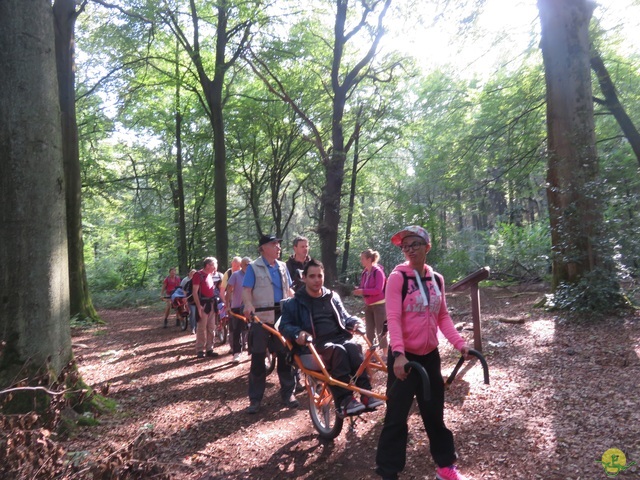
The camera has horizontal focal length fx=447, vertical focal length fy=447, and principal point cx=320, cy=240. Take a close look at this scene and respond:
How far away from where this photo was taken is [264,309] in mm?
5988

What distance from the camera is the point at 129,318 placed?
1795 cm

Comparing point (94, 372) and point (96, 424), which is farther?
point (94, 372)

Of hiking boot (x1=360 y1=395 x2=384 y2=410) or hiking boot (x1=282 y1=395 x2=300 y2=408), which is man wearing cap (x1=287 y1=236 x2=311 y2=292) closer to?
hiking boot (x1=282 y1=395 x2=300 y2=408)

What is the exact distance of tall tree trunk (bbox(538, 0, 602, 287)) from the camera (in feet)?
26.8

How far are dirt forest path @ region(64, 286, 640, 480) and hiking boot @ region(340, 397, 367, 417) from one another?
1.61 feet

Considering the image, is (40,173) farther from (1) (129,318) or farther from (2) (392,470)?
(1) (129,318)

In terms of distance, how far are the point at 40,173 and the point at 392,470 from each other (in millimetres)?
4141

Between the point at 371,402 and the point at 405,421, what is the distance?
2.09ft

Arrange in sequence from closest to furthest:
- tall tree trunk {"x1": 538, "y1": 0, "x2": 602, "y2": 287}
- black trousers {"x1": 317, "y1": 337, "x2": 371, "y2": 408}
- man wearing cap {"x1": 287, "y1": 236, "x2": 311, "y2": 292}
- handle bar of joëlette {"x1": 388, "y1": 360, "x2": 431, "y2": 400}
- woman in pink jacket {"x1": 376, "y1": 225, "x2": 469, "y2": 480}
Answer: handle bar of joëlette {"x1": 388, "y1": 360, "x2": 431, "y2": 400} < woman in pink jacket {"x1": 376, "y1": 225, "x2": 469, "y2": 480} < black trousers {"x1": 317, "y1": 337, "x2": 371, "y2": 408} < man wearing cap {"x1": 287, "y1": 236, "x2": 311, "y2": 292} < tall tree trunk {"x1": 538, "y1": 0, "x2": 602, "y2": 287}

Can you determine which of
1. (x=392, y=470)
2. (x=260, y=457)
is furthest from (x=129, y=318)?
(x=392, y=470)

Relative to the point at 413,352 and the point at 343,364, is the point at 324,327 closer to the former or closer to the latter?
the point at 343,364

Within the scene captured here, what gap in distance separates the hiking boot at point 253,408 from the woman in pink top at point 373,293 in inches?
83.9

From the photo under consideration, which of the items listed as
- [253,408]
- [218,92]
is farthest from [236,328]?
[218,92]

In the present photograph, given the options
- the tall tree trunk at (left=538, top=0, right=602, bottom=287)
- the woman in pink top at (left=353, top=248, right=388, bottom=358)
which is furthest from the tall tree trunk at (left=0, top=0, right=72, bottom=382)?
the tall tree trunk at (left=538, top=0, right=602, bottom=287)
